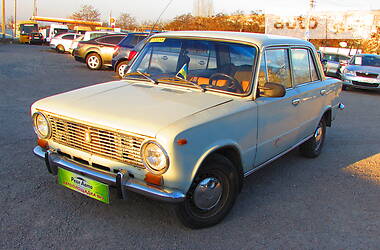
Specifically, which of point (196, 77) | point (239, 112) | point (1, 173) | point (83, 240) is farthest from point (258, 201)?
point (1, 173)

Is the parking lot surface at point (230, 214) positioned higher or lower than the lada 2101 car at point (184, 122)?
lower

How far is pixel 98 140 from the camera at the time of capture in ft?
10.5

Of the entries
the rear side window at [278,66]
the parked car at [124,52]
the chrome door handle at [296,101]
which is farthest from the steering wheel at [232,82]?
the parked car at [124,52]

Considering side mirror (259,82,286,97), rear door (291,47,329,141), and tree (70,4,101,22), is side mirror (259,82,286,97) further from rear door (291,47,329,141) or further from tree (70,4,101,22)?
tree (70,4,101,22)

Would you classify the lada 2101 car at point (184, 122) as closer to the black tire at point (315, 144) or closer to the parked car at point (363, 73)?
the black tire at point (315, 144)

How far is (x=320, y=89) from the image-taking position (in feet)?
17.1

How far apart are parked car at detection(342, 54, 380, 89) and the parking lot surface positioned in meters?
9.18

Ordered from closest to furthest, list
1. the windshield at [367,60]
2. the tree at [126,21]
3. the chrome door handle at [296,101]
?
the chrome door handle at [296,101] < the windshield at [367,60] < the tree at [126,21]

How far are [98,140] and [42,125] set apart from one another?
2.59ft

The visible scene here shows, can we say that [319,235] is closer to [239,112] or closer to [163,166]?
[239,112]

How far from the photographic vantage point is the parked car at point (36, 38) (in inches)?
1609

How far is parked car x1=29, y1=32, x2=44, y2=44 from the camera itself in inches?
1609

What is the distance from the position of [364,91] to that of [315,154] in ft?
35.6

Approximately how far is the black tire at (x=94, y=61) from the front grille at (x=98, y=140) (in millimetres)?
12770
